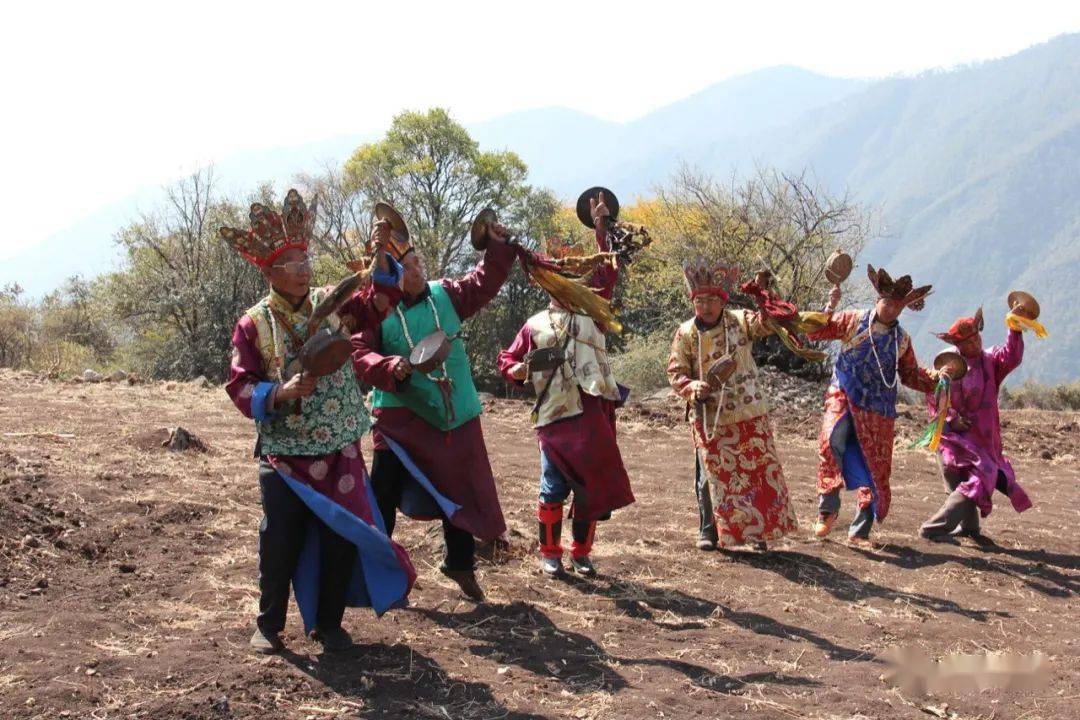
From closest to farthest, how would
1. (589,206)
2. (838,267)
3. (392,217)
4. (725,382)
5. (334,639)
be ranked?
(334,639)
(392,217)
(589,206)
(725,382)
(838,267)

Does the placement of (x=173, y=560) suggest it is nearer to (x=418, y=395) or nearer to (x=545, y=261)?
(x=418, y=395)

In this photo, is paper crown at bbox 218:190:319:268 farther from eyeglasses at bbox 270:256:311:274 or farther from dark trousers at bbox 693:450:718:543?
dark trousers at bbox 693:450:718:543

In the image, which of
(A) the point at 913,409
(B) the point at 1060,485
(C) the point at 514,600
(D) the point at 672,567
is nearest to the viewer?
(C) the point at 514,600

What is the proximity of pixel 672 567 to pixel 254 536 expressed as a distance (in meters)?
2.78

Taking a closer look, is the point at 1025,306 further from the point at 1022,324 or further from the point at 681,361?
the point at 681,361

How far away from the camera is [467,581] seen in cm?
581

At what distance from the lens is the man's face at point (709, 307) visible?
23.0ft

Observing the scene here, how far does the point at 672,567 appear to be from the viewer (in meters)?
6.93

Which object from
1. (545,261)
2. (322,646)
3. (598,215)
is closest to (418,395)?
(545,261)

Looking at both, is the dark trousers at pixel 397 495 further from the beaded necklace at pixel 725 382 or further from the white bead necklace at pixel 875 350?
the white bead necklace at pixel 875 350

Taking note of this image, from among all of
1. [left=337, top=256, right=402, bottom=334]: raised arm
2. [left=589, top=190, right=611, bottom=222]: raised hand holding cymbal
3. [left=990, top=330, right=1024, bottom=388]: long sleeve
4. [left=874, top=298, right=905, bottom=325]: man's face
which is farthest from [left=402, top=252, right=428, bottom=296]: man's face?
[left=990, top=330, right=1024, bottom=388]: long sleeve

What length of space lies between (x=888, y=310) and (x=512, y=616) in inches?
144

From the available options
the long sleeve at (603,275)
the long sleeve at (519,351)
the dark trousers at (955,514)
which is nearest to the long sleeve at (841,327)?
the dark trousers at (955,514)

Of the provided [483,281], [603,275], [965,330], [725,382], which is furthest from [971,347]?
[483,281]
